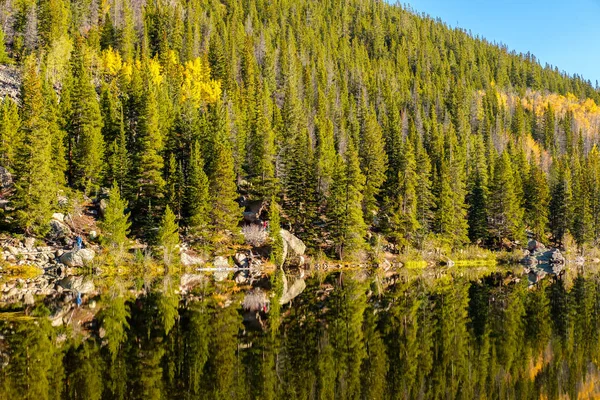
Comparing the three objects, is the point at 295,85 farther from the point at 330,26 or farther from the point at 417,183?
the point at 330,26

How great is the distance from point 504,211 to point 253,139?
134ft

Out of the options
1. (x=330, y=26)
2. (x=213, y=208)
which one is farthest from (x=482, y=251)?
(x=330, y=26)

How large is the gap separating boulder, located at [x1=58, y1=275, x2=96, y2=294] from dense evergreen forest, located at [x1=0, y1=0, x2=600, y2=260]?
6.15m

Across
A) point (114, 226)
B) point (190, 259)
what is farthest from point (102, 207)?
point (190, 259)

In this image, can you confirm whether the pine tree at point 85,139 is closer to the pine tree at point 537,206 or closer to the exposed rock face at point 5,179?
the exposed rock face at point 5,179

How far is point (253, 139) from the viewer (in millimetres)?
73625

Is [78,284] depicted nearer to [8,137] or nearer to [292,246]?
[8,137]

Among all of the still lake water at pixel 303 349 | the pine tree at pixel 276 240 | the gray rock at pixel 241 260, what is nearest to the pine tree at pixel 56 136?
the gray rock at pixel 241 260

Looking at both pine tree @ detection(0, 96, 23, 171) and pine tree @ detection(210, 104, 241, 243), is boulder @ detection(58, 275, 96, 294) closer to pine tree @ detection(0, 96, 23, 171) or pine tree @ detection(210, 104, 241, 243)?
pine tree @ detection(210, 104, 241, 243)

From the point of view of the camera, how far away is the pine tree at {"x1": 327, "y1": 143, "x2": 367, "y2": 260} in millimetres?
62781

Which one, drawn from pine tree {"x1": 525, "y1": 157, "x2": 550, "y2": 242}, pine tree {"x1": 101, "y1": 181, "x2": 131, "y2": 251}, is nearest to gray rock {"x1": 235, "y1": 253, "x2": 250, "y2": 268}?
pine tree {"x1": 101, "y1": 181, "x2": 131, "y2": 251}

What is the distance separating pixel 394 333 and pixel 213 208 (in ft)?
128

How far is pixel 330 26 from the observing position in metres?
171

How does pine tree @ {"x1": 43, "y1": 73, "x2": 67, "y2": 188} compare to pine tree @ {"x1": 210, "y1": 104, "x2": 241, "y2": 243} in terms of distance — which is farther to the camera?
pine tree @ {"x1": 210, "y1": 104, "x2": 241, "y2": 243}
